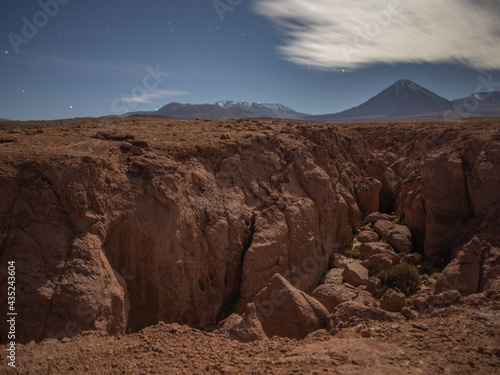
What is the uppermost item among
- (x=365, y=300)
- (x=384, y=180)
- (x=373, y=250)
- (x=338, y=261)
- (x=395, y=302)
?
(x=384, y=180)

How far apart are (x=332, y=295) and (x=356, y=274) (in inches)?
Result: 114

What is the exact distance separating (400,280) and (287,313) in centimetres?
549

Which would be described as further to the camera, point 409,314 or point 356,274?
point 356,274

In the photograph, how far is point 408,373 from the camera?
4.50 metres

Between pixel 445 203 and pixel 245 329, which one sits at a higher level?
pixel 445 203

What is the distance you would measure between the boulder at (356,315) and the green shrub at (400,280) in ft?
14.2

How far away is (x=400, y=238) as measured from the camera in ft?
45.0

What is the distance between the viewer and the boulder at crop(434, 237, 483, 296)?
8.46 meters

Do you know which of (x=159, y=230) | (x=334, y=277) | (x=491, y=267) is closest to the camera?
(x=159, y=230)

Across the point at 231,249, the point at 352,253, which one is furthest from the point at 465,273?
the point at 231,249

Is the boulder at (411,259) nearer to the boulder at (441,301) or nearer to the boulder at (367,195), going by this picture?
the boulder at (367,195)

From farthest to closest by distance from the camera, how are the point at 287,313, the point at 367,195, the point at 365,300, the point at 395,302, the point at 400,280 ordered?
the point at 367,195, the point at 400,280, the point at 365,300, the point at 395,302, the point at 287,313

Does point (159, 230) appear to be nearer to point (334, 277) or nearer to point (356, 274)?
point (356, 274)

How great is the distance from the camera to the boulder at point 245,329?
5.95 metres
